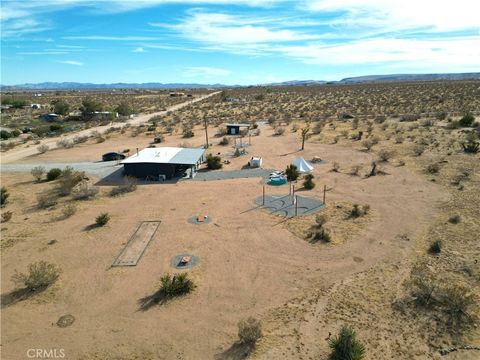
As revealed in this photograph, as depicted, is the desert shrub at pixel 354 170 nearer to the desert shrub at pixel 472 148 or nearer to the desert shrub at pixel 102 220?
the desert shrub at pixel 472 148

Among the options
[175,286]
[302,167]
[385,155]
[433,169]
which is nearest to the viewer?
[175,286]

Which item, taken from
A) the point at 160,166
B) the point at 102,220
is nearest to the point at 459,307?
the point at 102,220

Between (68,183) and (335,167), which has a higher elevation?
(68,183)

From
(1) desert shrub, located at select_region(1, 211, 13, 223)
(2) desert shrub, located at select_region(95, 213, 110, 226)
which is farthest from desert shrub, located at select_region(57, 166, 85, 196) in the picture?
(2) desert shrub, located at select_region(95, 213, 110, 226)

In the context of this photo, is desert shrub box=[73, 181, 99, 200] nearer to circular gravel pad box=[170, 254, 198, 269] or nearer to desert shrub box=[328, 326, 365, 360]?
circular gravel pad box=[170, 254, 198, 269]

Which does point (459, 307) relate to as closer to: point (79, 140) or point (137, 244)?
point (137, 244)

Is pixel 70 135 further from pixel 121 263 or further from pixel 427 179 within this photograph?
pixel 427 179
